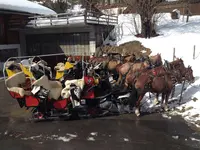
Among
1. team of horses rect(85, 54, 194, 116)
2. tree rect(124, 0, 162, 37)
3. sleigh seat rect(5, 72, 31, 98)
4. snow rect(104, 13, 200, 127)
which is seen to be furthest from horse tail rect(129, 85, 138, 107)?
tree rect(124, 0, 162, 37)

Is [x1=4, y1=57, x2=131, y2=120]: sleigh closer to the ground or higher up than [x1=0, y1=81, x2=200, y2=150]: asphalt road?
higher up

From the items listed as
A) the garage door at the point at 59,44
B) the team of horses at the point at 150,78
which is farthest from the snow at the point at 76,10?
the team of horses at the point at 150,78

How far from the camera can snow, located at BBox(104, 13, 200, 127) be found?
25.8 ft

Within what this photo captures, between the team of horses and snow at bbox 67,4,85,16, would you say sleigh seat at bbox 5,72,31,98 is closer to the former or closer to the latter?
the team of horses

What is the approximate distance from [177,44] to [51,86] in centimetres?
1185

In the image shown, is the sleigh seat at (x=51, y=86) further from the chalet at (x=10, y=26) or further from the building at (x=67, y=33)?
the chalet at (x=10, y=26)

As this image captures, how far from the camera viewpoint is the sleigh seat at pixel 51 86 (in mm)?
6998

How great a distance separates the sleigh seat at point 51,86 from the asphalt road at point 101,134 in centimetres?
75

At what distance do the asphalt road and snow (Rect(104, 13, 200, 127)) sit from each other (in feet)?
2.59

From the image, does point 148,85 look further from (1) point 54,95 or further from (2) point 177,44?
(2) point 177,44

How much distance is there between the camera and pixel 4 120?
25.2 feet

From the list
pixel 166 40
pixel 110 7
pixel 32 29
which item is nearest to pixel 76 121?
pixel 166 40

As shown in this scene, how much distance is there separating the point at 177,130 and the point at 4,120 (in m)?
4.84

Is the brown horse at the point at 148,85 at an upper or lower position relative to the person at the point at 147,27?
lower
